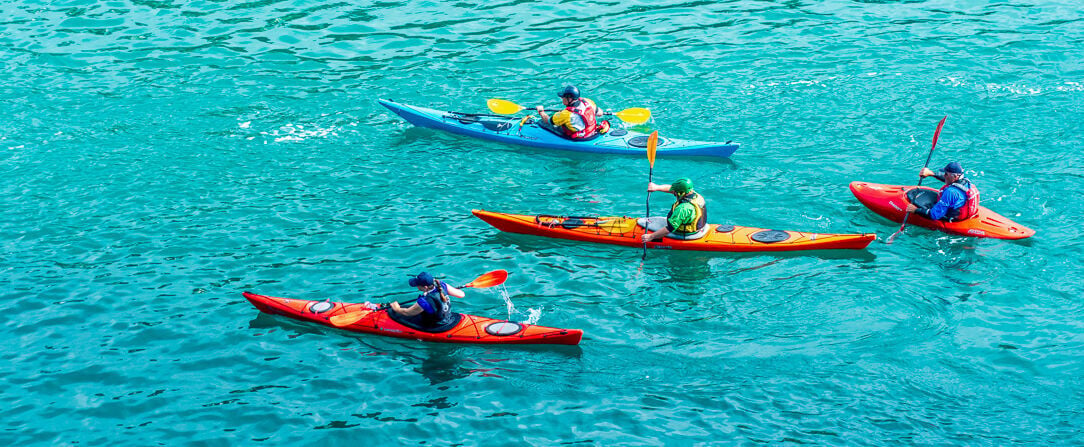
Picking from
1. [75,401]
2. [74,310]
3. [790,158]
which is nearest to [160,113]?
[74,310]

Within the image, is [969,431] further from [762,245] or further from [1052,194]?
[1052,194]

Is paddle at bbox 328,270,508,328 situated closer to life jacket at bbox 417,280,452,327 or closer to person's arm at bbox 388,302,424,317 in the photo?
person's arm at bbox 388,302,424,317

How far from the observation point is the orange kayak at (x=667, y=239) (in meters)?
15.9

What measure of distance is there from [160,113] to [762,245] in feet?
46.5

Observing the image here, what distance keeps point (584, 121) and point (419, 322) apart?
7.94 meters

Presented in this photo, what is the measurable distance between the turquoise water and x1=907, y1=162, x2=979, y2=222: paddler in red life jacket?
463 millimetres

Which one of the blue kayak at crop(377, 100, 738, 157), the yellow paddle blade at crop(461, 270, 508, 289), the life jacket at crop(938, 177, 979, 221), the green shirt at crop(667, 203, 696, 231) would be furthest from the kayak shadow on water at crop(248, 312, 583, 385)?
the blue kayak at crop(377, 100, 738, 157)

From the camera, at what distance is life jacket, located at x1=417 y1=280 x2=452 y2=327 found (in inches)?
532

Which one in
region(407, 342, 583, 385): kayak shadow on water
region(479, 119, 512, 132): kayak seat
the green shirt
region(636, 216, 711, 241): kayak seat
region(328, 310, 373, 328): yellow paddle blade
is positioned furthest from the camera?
region(479, 119, 512, 132): kayak seat

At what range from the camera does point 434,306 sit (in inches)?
533

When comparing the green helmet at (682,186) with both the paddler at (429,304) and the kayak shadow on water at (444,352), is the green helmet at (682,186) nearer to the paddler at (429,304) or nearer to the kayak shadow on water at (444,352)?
the kayak shadow on water at (444,352)

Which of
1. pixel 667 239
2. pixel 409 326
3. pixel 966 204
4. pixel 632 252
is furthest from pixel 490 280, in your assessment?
pixel 966 204

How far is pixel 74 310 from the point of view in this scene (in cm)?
1471

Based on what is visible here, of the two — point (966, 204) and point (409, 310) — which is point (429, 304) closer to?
point (409, 310)
